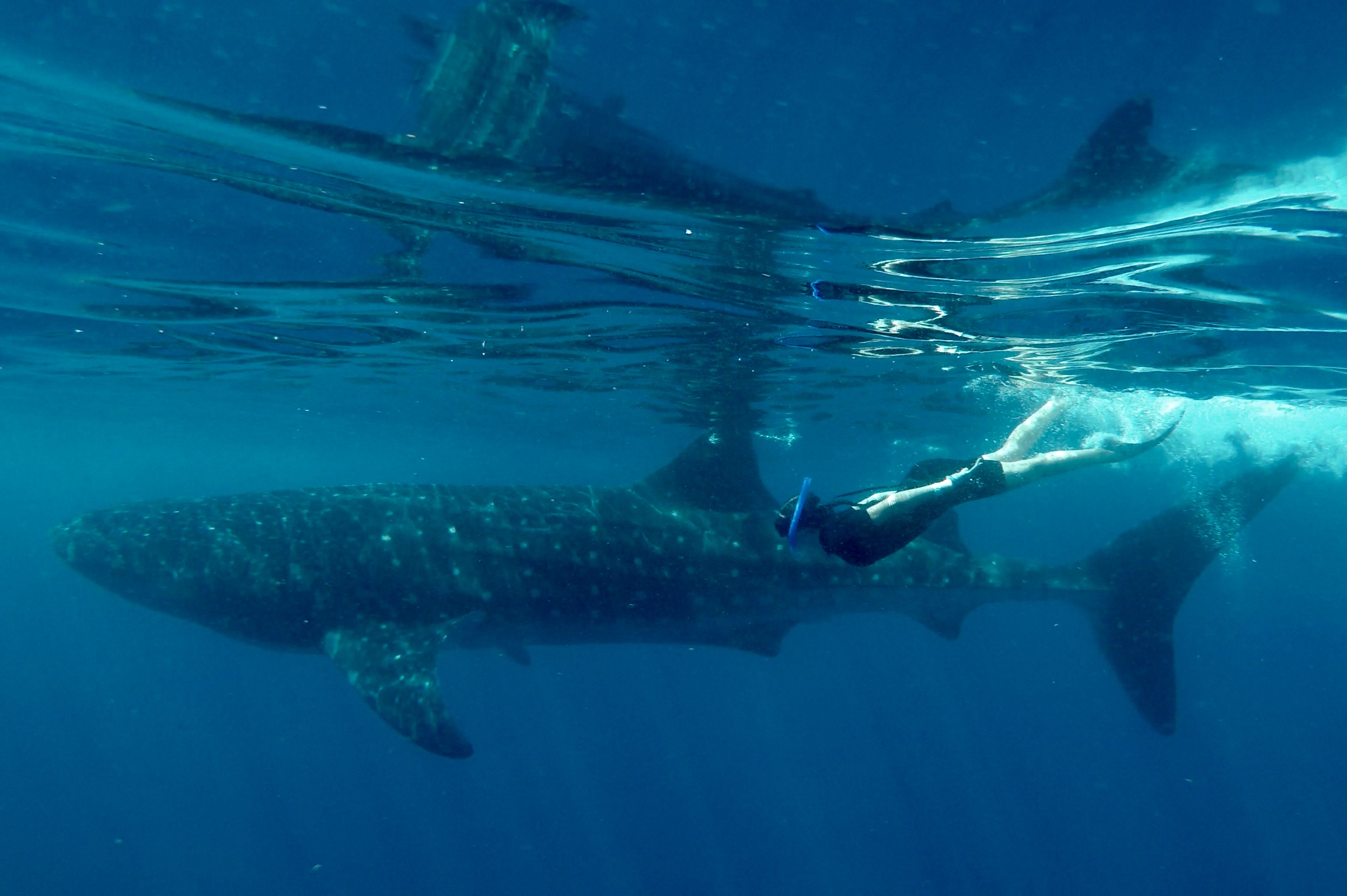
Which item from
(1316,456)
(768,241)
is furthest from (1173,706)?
(1316,456)

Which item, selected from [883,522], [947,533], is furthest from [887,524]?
[947,533]

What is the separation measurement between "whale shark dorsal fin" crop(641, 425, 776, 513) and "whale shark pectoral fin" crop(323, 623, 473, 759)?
12.6 feet

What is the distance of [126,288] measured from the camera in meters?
14.0

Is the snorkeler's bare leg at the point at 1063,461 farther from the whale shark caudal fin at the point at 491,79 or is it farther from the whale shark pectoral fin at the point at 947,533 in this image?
the whale shark caudal fin at the point at 491,79

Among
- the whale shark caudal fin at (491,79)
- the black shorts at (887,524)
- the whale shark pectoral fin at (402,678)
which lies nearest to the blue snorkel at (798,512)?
the black shorts at (887,524)

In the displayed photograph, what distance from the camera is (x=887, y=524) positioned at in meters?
7.16

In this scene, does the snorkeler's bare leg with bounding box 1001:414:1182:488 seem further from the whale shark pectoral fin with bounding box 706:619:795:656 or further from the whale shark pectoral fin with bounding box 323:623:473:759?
the whale shark pectoral fin with bounding box 323:623:473:759

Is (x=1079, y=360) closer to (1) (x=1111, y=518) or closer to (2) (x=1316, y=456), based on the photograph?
(2) (x=1316, y=456)

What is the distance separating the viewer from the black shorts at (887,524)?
280 inches

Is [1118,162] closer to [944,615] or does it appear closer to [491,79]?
[491,79]

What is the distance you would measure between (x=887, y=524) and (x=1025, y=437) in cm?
465

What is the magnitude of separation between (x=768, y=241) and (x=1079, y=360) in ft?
34.5

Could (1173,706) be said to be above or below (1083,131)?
below

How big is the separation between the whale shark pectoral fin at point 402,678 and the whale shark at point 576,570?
4 centimetres
